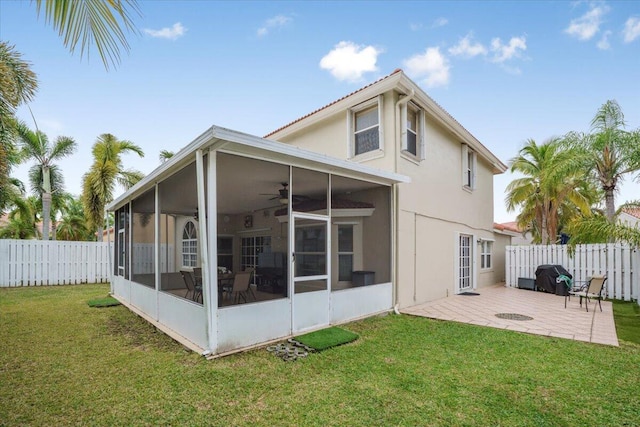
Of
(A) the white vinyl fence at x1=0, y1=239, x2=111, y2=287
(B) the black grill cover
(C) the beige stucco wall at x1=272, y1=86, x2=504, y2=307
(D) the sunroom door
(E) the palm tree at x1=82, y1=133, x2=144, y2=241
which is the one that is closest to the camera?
(D) the sunroom door

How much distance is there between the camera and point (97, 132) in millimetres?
19047

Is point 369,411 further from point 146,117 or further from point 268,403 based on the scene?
point 146,117

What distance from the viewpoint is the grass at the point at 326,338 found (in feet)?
19.1

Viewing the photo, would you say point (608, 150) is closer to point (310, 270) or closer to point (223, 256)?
point (310, 270)

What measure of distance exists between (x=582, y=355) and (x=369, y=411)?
4.08 m

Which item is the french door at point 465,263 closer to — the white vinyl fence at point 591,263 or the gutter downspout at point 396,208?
the white vinyl fence at point 591,263

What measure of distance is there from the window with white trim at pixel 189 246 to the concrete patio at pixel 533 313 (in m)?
5.75

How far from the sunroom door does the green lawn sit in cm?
96

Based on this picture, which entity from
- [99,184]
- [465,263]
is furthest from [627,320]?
[99,184]

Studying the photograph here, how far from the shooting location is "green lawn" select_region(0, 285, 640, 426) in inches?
140

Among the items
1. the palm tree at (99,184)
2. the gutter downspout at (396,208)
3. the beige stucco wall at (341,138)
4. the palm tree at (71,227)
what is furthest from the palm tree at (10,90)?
the palm tree at (71,227)

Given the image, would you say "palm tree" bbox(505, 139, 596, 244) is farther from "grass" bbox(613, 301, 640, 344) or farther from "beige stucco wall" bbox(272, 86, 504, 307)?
"grass" bbox(613, 301, 640, 344)

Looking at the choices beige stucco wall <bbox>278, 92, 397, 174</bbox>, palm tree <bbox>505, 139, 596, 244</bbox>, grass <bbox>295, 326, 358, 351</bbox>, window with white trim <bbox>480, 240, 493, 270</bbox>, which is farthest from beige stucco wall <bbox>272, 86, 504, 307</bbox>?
A: palm tree <bbox>505, 139, 596, 244</bbox>

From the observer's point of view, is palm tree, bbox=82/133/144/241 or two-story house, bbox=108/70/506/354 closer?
two-story house, bbox=108/70/506/354
